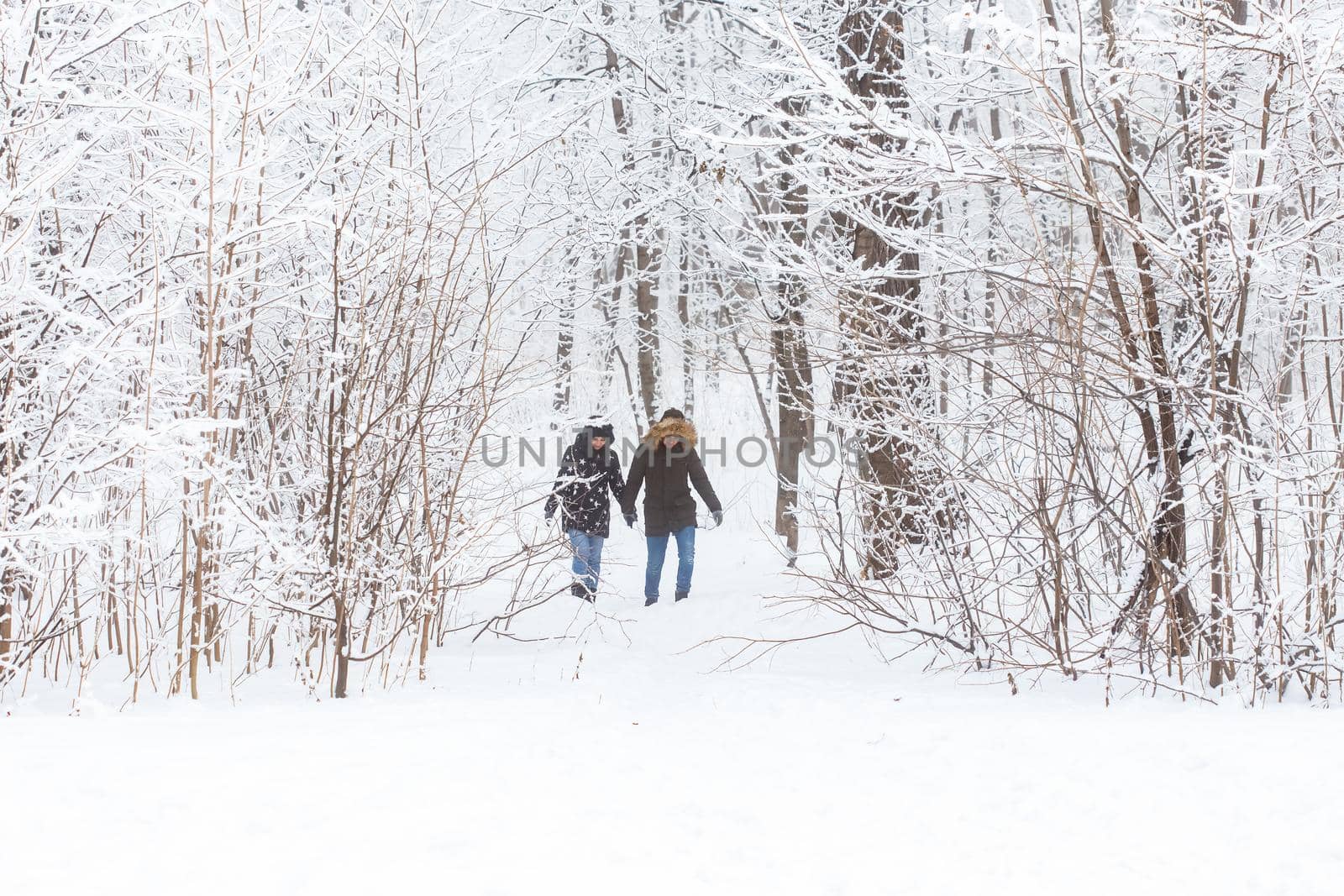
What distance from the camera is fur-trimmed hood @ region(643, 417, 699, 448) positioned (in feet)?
27.4

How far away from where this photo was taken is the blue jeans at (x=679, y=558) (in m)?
8.15

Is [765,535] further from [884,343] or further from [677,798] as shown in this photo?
[677,798]

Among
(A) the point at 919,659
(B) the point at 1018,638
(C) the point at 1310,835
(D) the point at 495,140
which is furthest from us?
(D) the point at 495,140

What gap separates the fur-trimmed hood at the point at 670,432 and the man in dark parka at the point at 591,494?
0.41 m

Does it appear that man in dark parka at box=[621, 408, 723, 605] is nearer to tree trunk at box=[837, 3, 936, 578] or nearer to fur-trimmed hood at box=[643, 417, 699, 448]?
fur-trimmed hood at box=[643, 417, 699, 448]

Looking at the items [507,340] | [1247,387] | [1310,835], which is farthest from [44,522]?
[507,340]

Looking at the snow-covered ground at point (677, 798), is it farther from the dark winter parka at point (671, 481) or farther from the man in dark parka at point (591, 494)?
the dark winter parka at point (671, 481)

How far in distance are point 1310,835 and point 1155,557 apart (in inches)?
65.9

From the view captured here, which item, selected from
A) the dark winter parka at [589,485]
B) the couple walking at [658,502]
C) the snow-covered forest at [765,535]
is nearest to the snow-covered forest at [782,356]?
the snow-covered forest at [765,535]

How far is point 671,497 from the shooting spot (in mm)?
8242

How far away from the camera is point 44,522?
411cm

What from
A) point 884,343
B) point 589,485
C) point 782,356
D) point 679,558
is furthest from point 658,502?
point 884,343

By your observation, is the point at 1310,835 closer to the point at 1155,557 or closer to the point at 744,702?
the point at 1155,557

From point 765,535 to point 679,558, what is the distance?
3.39 m
